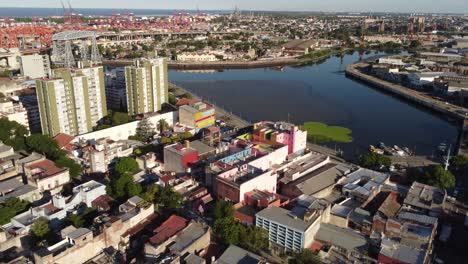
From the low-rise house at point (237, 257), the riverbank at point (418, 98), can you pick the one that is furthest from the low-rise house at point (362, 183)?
the riverbank at point (418, 98)

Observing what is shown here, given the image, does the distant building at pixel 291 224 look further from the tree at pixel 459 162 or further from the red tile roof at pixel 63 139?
the red tile roof at pixel 63 139

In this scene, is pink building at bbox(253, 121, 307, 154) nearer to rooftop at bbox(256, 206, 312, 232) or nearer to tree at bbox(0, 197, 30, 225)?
rooftop at bbox(256, 206, 312, 232)

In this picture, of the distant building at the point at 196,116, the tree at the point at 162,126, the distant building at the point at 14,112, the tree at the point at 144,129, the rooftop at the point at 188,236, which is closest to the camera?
the rooftop at the point at 188,236

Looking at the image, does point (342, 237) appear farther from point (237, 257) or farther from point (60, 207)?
point (60, 207)

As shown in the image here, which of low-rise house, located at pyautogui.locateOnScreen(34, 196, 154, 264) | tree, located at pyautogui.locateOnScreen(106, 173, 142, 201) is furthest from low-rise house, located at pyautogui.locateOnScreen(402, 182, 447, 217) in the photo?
tree, located at pyautogui.locateOnScreen(106, 173, 142, 201)

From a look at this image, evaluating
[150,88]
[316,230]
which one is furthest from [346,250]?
[150,88]

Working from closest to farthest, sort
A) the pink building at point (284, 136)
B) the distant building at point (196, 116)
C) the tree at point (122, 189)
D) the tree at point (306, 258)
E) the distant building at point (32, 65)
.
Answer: the tree at point (306, 258) → the tree at point (122, 189) → the pink building at point (284, 136) → the distant building at point (196, 116) → the distant building at point (32, 65)

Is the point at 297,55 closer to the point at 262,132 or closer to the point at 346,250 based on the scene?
the point at 262,132
